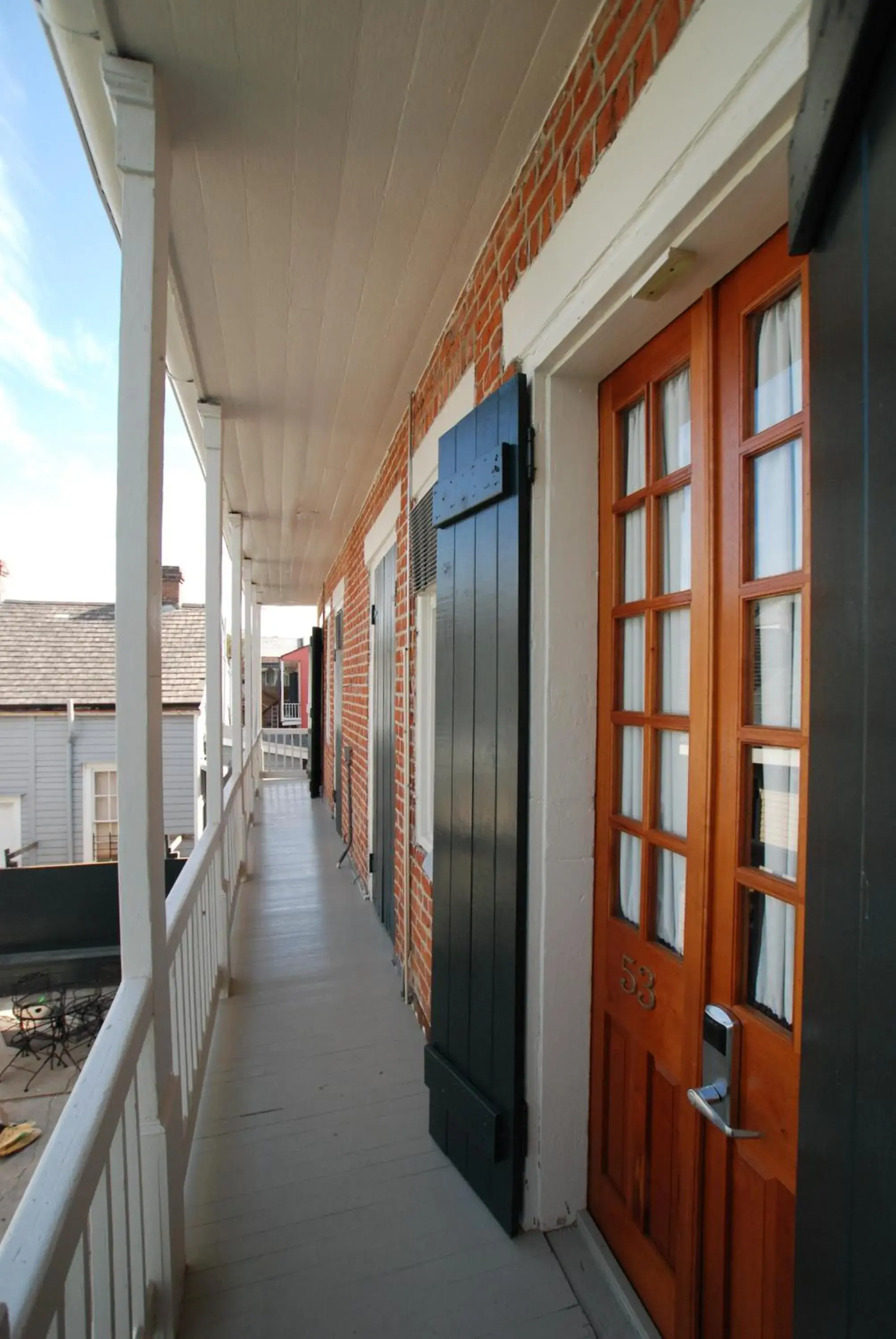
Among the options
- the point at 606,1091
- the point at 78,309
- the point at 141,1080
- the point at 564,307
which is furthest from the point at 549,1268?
the point at 78,309

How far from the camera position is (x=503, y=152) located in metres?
1.60

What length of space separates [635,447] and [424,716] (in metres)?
A: 1.89

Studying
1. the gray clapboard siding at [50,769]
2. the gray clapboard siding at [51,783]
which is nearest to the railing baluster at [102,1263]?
the gray clapboard siding at [50,769]

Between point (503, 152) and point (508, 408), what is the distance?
667 mm

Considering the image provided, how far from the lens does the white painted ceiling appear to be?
1.27 m

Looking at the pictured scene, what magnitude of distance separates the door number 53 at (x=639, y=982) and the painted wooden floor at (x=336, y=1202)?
0.81 meters

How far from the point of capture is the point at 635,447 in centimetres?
155

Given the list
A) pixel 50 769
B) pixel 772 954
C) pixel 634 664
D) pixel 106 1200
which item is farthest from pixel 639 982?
pixel 50 769

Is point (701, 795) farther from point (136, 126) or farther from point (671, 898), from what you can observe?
point (136, 126)

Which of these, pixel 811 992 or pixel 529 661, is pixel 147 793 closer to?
pixel 529 661

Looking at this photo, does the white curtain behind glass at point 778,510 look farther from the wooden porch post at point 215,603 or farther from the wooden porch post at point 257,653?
the wooden porch post at point 257,653

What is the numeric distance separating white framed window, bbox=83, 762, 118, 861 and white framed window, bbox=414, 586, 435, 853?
5.40m

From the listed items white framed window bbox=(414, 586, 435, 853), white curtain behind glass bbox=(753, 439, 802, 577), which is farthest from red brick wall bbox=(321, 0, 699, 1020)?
white curtain behind glass bbox=(753, 439, 802, 577)

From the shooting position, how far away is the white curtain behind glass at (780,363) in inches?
41.8
